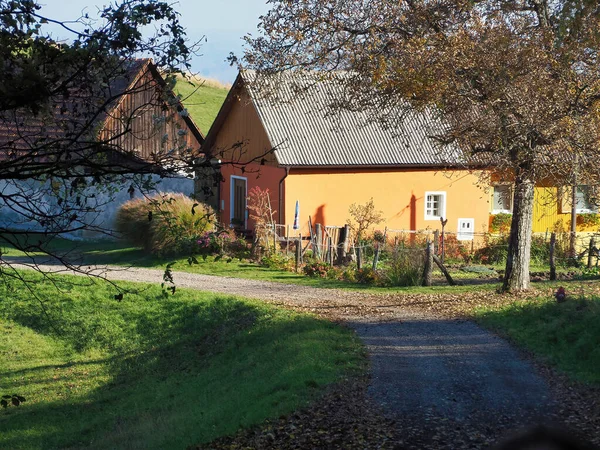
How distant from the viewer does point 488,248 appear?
26.2 meters

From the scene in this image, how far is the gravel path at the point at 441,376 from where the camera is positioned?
8320mm

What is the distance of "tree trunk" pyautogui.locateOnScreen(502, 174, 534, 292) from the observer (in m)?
16.8

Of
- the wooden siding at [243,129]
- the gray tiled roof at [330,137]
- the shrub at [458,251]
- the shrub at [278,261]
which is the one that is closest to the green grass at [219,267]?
the shrub at [278,261]

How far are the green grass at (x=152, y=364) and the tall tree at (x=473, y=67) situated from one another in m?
4.77

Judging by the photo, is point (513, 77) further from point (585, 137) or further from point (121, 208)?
point (121, 208)

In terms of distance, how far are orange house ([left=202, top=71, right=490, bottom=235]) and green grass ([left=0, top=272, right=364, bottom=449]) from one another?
8190 mm

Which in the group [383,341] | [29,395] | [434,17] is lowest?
[29,395]

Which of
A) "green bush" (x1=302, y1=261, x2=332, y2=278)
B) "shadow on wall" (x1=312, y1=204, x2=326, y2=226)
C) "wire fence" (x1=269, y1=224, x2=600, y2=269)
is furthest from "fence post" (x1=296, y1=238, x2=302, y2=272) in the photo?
"shadow on wall" (x1=312, y1=204, x2=326, y2=226)

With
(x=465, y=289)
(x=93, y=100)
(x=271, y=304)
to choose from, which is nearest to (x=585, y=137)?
(x=465, y=289)

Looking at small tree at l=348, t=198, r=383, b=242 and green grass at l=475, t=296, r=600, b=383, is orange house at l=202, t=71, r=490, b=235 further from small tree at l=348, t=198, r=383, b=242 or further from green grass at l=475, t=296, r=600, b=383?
green grass at l=475, t=296, r=600, b=383

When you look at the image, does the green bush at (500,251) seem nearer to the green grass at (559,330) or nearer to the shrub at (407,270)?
the shrub at (407,270)

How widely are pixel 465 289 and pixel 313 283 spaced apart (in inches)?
162

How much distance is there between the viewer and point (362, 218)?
26047 millimetres

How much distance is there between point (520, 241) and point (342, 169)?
10.7 metres
